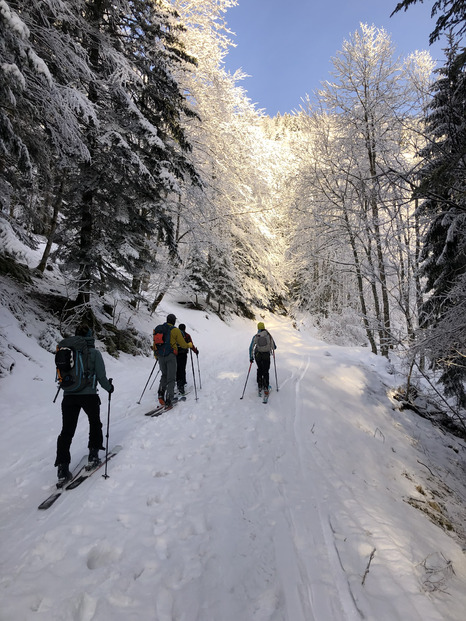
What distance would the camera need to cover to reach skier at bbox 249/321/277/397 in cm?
805

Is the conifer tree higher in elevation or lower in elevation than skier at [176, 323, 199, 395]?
higher

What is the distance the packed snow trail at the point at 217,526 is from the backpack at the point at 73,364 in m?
1.36

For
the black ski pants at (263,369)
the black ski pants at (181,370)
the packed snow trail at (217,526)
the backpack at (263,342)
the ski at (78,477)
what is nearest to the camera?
the packed snow trail at (217,526)

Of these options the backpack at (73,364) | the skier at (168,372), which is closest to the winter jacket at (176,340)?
the skier at (168,372)

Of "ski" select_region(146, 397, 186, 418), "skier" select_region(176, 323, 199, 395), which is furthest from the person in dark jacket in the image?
"skier" select_region(176, 323, 199, 395)

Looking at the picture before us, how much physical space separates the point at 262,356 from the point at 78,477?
5255 millimetres

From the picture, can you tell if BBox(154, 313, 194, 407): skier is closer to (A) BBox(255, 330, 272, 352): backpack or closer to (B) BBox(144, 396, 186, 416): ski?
(B) BBox(144, 396, 186, 416): ski

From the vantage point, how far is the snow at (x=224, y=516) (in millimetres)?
2523

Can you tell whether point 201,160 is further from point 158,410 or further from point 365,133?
point 158,410

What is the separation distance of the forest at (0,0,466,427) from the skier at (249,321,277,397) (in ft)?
11.2

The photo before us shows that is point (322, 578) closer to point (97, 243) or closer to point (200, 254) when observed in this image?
point (97, 243)

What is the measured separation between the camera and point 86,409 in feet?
14.7

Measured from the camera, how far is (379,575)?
286 centimetres

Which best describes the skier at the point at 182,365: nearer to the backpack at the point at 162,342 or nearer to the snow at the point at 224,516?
the snow at the point at 224,516
